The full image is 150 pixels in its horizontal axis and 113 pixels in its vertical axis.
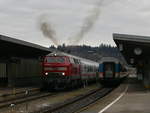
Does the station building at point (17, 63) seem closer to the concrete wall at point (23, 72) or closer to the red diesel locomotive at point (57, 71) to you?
the concrete wall at point (23, 72)

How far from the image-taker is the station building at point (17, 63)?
2985 cm

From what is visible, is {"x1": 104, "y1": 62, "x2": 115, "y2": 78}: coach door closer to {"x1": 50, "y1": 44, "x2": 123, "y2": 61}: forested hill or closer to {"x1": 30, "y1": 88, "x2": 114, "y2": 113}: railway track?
{"x1": 50, "y1": 44, "x2": 123, "y2": 61}: forested hill

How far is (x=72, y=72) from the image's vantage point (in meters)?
28.5

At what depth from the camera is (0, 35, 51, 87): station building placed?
2985 centimetres

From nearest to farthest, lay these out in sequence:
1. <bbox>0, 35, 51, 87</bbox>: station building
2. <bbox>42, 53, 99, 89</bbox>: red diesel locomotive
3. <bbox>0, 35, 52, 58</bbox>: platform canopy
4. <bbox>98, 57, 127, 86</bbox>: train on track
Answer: <bbox>0, 35, 52, 58</bbox>: platform canopy, <bbox>42, 53, 99, 89</bbox>: red diesel locomotive, <bbox>0, 35, 51, 87</bbox>: station building, <bbox>98, 57, 127, 86</bbox>: train on track

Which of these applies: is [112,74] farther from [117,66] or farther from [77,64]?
[77,64]

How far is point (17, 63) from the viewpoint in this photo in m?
32.7

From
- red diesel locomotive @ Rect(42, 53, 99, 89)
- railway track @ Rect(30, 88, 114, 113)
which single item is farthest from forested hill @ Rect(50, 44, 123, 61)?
railway track @ Rect(30, 88, 114, 113)

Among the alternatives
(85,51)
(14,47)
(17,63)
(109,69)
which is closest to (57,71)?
(14,47)

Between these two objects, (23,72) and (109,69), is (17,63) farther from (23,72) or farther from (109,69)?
(109,69)

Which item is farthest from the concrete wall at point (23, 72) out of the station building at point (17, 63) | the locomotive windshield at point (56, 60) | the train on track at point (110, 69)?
the train on track at point (110, 69)

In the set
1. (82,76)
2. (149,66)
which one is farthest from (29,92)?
(149,66)

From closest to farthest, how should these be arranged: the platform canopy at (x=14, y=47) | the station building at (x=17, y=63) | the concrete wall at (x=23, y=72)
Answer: the platform canopy at (x=14, y=47) < the station building at (x=17, y=63) < the concrete wall at (x=23, y=72)

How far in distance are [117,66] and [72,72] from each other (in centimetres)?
827
